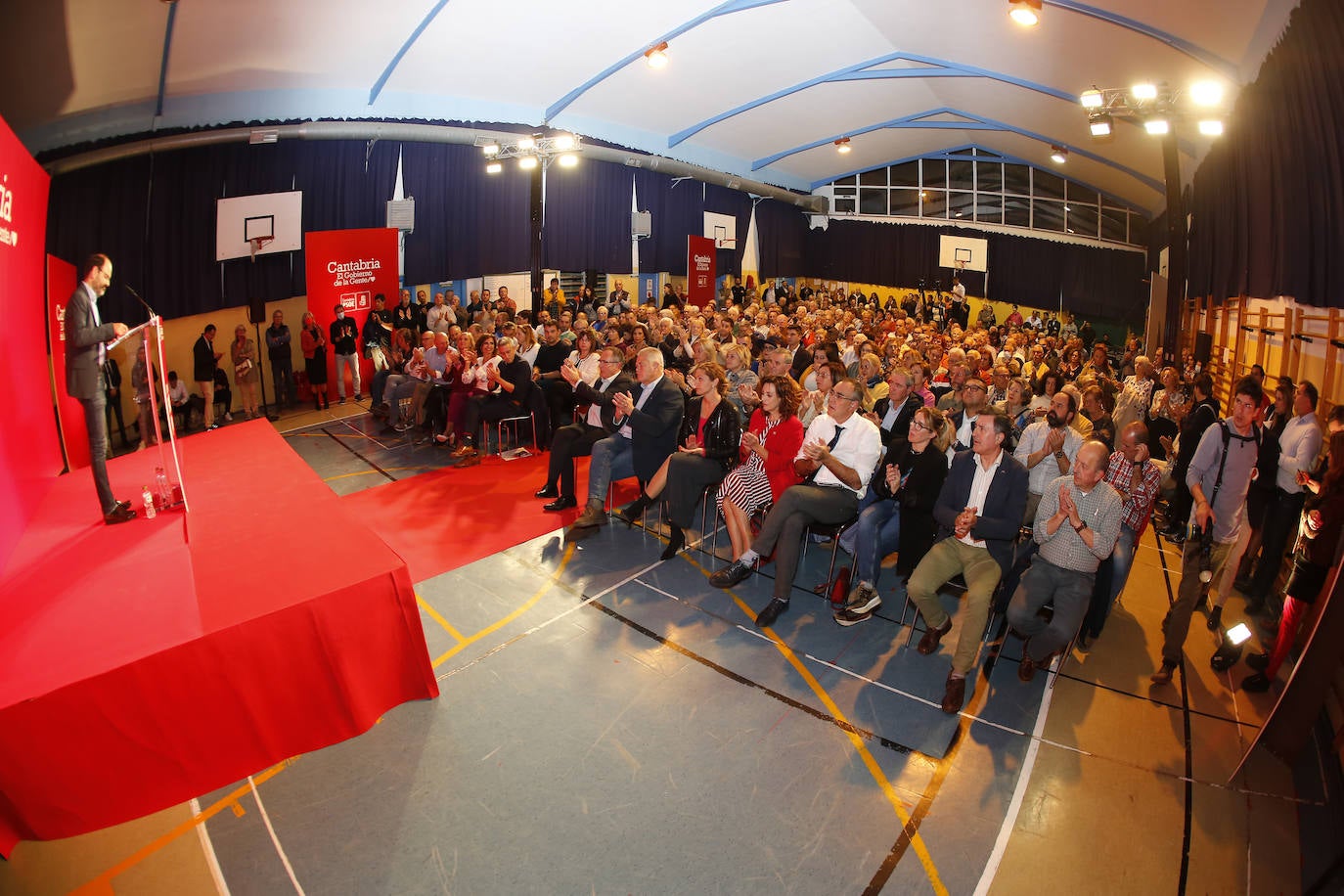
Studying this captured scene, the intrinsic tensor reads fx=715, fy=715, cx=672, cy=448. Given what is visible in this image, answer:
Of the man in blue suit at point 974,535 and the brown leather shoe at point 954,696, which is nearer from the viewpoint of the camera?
the brown leather shoe at point 954,696

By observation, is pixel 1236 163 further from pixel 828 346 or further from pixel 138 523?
pixel 138 523

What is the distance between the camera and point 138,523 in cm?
429

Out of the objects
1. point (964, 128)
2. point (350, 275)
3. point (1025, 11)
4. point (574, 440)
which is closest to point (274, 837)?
point (574, 440)

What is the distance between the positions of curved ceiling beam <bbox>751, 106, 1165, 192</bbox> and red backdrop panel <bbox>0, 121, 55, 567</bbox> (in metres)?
17.8

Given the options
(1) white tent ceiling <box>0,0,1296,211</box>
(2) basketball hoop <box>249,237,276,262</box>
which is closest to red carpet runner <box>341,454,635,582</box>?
(1) white tent ceiling <box>0,0,1296,211</box>

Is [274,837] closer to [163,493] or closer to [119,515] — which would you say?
[119,515]

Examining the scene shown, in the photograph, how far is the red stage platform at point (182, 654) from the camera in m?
2.75

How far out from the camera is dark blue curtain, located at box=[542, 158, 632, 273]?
16094 mm

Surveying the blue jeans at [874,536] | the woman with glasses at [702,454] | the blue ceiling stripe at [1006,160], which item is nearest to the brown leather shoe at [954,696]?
the blue jeans at [874,536]

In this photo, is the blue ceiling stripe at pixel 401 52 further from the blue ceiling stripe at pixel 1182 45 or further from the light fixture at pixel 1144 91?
the light fixture at pixel 1144 91

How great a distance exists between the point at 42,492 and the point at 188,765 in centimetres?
301

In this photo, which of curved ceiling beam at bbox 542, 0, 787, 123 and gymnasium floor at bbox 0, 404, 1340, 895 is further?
curved ceiling beam at bbox 542, 0, 787, 123

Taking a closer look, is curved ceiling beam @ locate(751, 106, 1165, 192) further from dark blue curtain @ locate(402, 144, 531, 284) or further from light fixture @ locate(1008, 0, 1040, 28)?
light fixture @ locate(1008, 0, 1040, 28)

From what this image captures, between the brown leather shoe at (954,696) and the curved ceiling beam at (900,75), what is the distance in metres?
12.2
